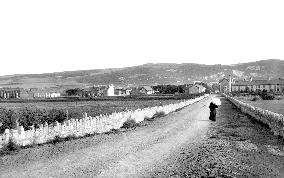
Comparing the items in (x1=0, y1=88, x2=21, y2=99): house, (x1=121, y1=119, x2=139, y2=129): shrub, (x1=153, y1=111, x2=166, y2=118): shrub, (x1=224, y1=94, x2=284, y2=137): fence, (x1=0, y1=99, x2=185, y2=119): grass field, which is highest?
(x1=224, y1=94, x2=284, y2=137): fence

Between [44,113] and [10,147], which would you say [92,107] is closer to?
[44,113]

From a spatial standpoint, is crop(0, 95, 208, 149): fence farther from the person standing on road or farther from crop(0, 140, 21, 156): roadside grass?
the person standing on road

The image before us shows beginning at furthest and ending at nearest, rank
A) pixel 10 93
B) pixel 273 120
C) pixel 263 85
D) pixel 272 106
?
1. pixel 263 85
2. pixel 10 93
3. pixel 272 106
4. pixel 273 120

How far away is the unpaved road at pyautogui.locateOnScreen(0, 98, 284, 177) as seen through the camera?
961cm

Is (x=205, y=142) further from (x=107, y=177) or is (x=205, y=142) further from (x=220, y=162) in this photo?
(x=107, y=177)

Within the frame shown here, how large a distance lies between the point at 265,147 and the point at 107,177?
28.7ft

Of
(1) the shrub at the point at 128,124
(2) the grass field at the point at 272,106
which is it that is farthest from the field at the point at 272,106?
(1) the shrub at the point at 128,124

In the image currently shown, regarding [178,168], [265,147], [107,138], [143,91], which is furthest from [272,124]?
[143,91]

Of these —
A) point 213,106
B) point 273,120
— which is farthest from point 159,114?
point 273,120

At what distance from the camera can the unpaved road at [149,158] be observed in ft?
31.5

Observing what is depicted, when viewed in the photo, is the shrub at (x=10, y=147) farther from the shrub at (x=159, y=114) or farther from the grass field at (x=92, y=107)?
the grass field at (x=92, y=107)

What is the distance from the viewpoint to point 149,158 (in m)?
11.6

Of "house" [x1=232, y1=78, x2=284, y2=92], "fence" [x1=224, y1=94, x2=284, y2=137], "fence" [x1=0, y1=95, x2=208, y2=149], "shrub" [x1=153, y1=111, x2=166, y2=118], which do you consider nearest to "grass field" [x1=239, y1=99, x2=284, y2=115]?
"shrub" [x1=153, y1=111, x2=166, y2=118]

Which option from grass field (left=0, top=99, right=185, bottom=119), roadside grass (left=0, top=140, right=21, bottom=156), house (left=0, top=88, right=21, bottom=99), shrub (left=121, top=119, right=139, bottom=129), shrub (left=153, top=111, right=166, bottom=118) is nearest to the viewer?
roadside grass (left=0, top=140, right=21, bottom=156)
